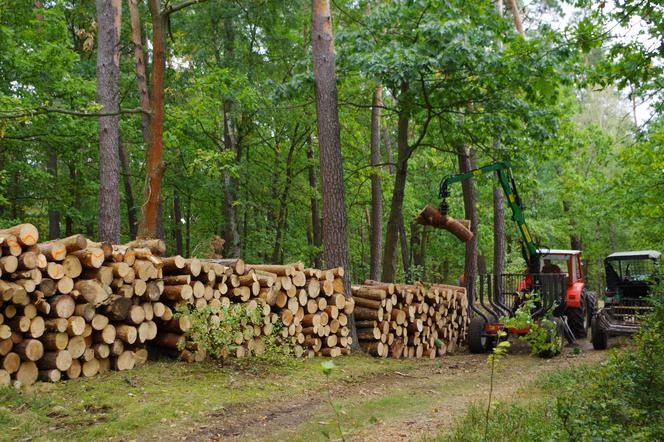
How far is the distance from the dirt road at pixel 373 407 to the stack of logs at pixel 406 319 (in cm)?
107

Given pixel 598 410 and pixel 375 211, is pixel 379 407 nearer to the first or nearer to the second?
pixel 598 410

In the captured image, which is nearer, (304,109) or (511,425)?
(511,425)

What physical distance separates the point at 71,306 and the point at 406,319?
21.5ft

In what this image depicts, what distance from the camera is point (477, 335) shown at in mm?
12047

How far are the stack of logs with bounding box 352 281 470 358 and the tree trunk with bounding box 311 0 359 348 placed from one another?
0.39m

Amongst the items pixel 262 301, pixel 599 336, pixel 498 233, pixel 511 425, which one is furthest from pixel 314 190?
pixel 511 425

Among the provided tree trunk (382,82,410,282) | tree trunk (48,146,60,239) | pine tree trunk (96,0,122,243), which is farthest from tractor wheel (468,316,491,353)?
tree trunk (48,146,60,239)

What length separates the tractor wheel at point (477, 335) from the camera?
1206cm

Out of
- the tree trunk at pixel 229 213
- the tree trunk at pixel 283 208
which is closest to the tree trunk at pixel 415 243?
the tree trunk at pixel 283 208

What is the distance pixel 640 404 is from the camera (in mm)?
5094

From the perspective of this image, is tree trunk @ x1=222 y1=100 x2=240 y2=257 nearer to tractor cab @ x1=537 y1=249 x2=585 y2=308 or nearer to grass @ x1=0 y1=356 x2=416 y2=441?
tractor cab @ x1=537 y1=249 x2=585 y2=308

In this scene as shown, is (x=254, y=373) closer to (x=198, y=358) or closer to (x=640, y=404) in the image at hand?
(x=198, y=358)

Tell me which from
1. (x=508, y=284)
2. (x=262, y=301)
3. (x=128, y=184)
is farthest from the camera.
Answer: (x=128, y=184)

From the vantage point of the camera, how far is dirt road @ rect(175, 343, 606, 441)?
5.42 meters
